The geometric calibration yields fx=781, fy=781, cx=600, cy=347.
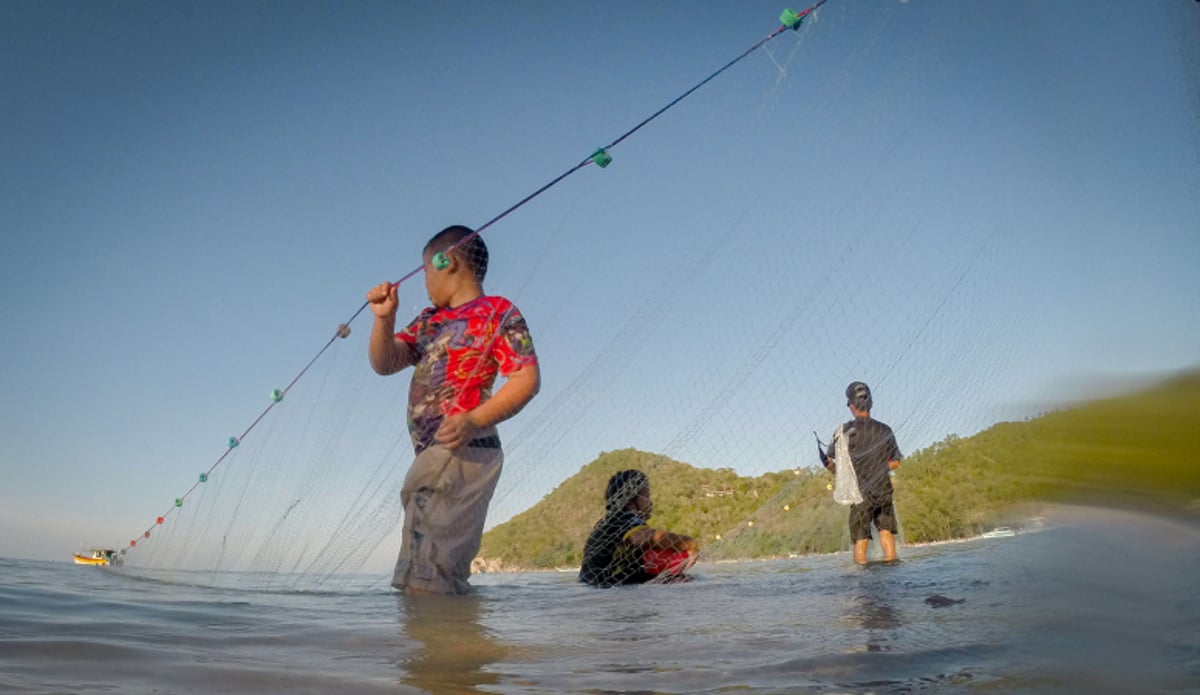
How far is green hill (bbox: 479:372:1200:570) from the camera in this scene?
29.7 inches

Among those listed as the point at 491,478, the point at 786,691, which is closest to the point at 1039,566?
the point at 786,691

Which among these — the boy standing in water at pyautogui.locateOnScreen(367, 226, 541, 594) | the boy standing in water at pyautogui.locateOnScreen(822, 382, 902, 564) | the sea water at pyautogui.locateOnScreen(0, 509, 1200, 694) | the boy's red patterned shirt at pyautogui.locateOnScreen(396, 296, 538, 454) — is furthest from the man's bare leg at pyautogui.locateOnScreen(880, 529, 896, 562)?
the boy's red patterned shirt at pyautogui.locateOnScreen(396, 296, 538, 454)

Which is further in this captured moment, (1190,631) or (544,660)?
(544,660)

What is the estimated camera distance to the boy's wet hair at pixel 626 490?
668cm

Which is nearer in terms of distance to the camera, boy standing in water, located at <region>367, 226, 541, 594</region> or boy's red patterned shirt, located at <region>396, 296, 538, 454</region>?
boy standing in water, located at <region>367, 226, 541, 594</region>

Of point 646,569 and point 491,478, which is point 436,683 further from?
point 646,569

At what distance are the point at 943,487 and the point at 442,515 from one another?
4.18m

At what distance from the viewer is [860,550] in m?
7.71

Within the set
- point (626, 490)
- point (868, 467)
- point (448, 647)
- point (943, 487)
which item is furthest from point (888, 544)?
point (448, 647)

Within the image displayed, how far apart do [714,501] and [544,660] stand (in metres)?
6.95

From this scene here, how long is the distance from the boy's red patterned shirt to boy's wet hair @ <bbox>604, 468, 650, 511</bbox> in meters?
2.83

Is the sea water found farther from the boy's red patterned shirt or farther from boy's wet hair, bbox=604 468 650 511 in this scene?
boy's wet hair, bbox=604 468 650 511

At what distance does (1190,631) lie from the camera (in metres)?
1.14

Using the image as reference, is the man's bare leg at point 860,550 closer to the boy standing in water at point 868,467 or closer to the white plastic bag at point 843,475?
the boy standing in water at point 868,467
